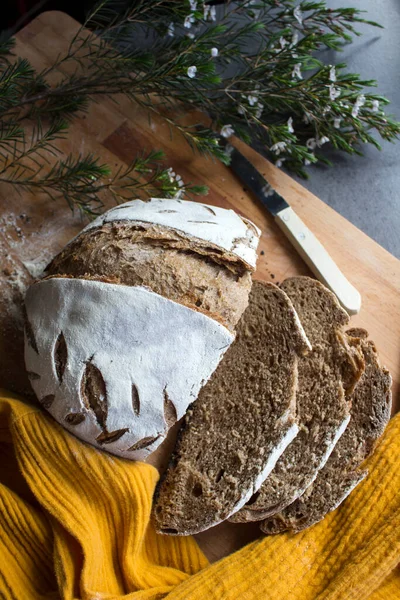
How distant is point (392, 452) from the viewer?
2332 millimetres

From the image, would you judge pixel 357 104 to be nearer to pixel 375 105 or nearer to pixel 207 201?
pixel 375 105

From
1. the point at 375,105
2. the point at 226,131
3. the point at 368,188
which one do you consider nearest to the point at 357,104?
the point at 375,105

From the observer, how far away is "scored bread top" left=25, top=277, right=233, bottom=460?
1.89 meters

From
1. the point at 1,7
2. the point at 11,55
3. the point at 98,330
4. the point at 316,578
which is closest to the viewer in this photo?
the point at 98,330

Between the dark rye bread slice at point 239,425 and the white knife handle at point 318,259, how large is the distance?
29 centimetres

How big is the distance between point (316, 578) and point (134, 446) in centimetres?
90

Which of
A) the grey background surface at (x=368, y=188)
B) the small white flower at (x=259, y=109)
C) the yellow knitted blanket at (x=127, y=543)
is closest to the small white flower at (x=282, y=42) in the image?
the small white flower at (x=259, y=109)

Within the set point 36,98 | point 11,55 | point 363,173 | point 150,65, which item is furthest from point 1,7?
point 363,173

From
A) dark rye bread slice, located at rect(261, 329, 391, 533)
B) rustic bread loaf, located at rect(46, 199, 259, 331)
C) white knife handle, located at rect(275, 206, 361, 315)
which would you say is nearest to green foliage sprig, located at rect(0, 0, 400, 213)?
white knife handle, located at rect(275, 206, 361, 315)

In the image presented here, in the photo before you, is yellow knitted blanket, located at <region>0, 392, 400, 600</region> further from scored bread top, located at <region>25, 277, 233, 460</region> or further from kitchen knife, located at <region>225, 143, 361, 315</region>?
kitchen knife, located at <region>225, 143, 361, 315</region>

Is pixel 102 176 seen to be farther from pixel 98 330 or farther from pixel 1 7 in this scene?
pixel 1 7

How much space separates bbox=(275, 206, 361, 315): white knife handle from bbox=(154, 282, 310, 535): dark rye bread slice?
29 centimetres

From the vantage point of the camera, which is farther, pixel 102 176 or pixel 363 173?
pixel 363 173

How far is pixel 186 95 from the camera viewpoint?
2525mm
